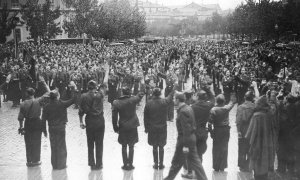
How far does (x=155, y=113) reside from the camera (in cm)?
888

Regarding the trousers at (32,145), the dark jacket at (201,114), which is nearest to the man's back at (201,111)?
the dark jacket at (201,114)

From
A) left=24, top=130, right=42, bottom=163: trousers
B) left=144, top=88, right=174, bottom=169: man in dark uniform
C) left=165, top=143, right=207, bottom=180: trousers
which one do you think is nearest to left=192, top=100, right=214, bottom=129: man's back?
left=144, top=88, right=174, bottom=169: man in dark uniform

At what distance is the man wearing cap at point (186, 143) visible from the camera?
7.57 m

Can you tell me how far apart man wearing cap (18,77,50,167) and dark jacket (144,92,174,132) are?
93.5 inches

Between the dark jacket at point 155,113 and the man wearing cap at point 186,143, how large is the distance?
1082 millimetres

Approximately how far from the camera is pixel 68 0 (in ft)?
198

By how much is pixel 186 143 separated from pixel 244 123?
1761mm

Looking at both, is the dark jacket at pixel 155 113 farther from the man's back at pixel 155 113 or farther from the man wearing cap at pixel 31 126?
the man wearing cap at pixel 31 126

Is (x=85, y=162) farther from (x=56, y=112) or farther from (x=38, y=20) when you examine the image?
(x=38, y=20)

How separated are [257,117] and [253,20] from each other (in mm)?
55276

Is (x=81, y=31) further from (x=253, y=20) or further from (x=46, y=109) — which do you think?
(x=46, y=109)

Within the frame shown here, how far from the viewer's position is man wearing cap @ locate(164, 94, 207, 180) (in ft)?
24.8

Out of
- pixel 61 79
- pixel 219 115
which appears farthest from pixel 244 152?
pixel 61 79

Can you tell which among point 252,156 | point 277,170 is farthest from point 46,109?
point 277,170
